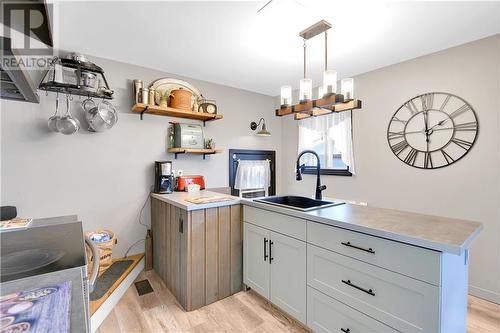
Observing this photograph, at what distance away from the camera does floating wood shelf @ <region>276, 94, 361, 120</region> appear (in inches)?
65.0

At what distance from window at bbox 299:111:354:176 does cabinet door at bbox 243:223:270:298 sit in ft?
5.83

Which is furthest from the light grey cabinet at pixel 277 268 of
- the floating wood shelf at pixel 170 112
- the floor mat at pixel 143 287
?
the floating wood shelf at pixel 170 112

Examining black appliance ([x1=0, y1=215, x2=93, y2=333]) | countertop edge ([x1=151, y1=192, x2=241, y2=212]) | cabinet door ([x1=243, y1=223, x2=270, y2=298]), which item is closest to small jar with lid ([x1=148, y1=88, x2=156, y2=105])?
countertop edge ([x1=151, y1=192, x2=241, y2=212])

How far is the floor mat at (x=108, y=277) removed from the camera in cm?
191

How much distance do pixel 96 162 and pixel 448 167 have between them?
3721mm

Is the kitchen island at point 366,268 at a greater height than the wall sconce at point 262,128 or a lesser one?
lesser

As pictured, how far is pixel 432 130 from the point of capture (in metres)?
2.46

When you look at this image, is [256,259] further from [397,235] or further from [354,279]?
[397,235]

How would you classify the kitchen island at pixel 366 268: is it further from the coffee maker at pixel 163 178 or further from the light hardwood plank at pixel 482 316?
the coffee maker at pixel 163 178

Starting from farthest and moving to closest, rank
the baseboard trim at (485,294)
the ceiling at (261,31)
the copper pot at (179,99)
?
the copper pot at (179,99)
the baseboard trim at (485,294)
the ceiling at (261,31)

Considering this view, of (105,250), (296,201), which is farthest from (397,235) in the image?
(105,250)

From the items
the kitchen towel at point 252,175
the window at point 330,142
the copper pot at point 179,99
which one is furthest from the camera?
the kitchen towel at point 252,175

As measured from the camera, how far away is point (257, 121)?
3.88 metres

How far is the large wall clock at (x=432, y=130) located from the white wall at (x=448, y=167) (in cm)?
6
